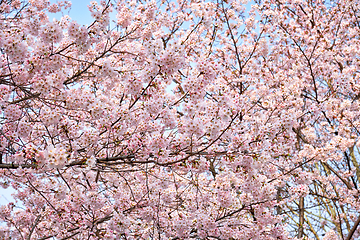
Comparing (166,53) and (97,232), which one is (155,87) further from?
(97,232)

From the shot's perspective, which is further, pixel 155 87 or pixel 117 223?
pixel 117 223

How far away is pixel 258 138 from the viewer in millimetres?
4004

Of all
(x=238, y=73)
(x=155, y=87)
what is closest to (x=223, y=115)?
(x=155, y=87)

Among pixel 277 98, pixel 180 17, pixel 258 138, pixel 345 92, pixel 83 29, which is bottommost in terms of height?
pixel 258 138

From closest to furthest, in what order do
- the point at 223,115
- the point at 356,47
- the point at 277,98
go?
the point at 223,115 → the point at 277,98 → the point at 356,47

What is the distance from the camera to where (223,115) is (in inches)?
144

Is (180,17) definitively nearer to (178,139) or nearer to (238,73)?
(238,73)

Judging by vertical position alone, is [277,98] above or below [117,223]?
above

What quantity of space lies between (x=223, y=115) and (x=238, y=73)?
459 cm

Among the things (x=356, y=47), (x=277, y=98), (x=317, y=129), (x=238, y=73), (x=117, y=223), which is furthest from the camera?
(x=317, y=129)

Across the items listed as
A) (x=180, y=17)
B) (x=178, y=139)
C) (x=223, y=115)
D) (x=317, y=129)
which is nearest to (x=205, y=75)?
(x=223, y=115)

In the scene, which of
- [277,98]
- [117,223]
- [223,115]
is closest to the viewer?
[223,115]

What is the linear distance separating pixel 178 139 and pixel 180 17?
202 inches

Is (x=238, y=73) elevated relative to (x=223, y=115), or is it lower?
elevated
